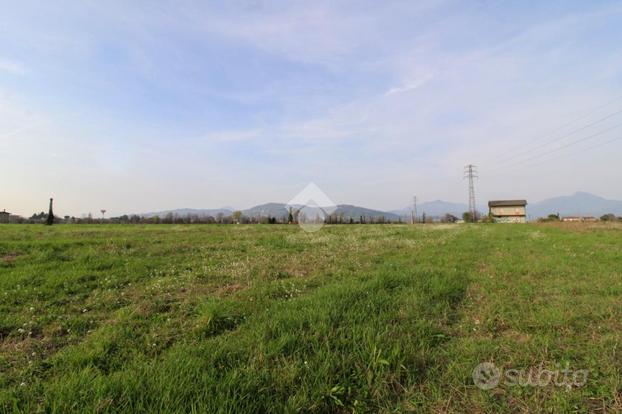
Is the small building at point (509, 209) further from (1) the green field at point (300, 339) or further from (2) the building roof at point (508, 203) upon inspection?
(1) the green field at point (300, 339)

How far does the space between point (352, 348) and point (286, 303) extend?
86.3 inches

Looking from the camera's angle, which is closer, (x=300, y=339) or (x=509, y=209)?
(x=300, y=339)

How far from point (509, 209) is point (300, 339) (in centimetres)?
10824

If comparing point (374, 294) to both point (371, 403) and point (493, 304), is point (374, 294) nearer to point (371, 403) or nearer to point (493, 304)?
point (493, 304)

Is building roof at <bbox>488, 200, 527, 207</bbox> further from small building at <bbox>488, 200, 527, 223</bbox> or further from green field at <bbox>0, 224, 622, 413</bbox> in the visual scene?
green field at <bbox>0, 224, 622, 413</bbox>

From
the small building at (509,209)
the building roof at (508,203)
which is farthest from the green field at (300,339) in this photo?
the building roof at (508,203)

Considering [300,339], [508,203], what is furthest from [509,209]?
[300,339]

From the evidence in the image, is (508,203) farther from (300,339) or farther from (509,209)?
(300,339)

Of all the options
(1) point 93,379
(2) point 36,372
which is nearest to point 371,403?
(1) point 93,379

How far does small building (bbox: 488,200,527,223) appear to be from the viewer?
9136cm

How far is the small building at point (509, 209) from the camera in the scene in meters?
91.4

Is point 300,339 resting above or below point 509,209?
below

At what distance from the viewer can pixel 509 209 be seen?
94.4 m

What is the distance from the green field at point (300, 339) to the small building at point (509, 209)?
95840 mm
